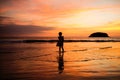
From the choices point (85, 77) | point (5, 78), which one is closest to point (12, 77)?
point (5, 78)

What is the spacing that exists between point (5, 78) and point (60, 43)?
1496 centimetres

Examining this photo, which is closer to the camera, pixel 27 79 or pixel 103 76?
pixel 27 79

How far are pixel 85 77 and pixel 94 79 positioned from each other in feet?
1.99

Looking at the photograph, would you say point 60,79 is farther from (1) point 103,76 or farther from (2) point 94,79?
(1) point 103,76

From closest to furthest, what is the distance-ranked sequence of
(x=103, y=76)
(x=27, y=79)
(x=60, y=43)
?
(x=27, y=79), (x=103, y=76), (x=60, y=43)

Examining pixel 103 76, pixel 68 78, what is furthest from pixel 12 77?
pixel 103 76

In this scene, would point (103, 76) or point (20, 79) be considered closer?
point (20, 79)

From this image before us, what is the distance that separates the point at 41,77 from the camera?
386 inches

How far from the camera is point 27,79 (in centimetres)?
939

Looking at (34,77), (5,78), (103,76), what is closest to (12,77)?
(5,78)

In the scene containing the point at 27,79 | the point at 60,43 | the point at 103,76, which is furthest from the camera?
the point at 60,43

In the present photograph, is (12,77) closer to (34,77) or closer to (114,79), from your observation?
(34,77)

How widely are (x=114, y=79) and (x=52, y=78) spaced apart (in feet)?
8.39

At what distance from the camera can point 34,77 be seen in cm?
980
